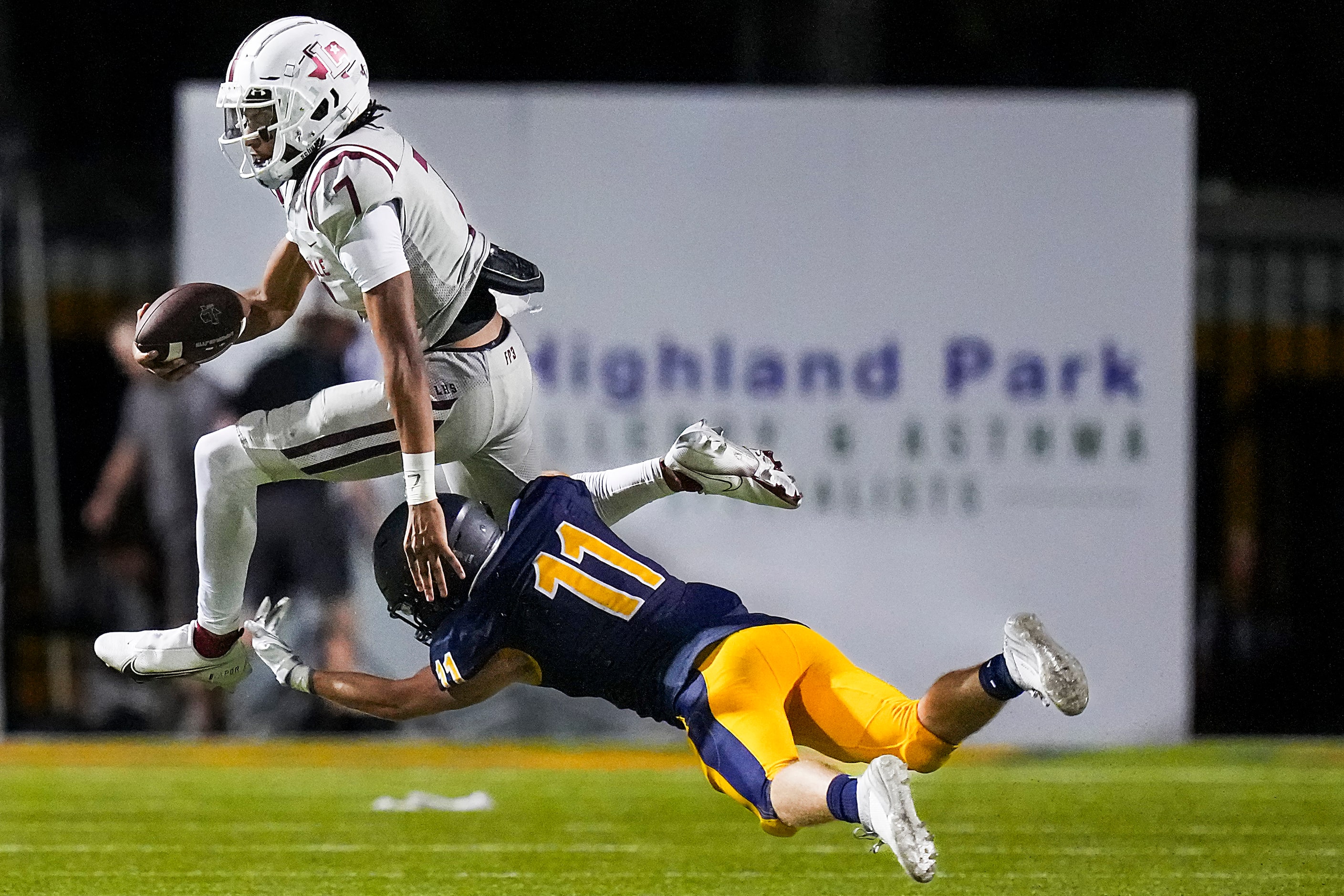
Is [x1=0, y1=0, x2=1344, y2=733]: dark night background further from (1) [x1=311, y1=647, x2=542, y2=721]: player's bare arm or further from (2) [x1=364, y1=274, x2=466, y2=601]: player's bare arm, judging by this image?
(2) [x1=364, y1=274, x2=466, y2=601]: player's bare arm

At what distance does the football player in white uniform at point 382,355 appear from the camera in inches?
144

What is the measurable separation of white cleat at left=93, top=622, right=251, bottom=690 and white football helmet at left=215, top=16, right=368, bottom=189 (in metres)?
1.01

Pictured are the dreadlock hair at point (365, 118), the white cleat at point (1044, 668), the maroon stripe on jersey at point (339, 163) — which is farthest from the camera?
the dreadlock hair at point (365, 118)

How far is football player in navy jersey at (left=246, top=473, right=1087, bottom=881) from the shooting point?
345 centimetres

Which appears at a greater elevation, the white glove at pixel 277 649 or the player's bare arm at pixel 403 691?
the white glove at pixel 277 649

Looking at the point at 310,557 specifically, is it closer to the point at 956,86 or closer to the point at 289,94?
the point at 289,94

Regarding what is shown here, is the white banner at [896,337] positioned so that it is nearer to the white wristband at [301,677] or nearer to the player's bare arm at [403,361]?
the white wristband at [301,677]

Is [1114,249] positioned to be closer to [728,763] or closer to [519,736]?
[519,736]

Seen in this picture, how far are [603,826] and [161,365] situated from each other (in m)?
1.87

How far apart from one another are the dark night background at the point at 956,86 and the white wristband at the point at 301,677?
3.64 m

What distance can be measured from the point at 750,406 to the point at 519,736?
1.41 m

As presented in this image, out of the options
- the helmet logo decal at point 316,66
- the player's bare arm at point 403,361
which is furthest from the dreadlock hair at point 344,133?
the player's bare arm at point 403,361

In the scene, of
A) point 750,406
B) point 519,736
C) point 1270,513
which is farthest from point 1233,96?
point 519,736

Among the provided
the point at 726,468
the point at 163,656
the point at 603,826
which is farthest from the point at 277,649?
the point at 603,826
